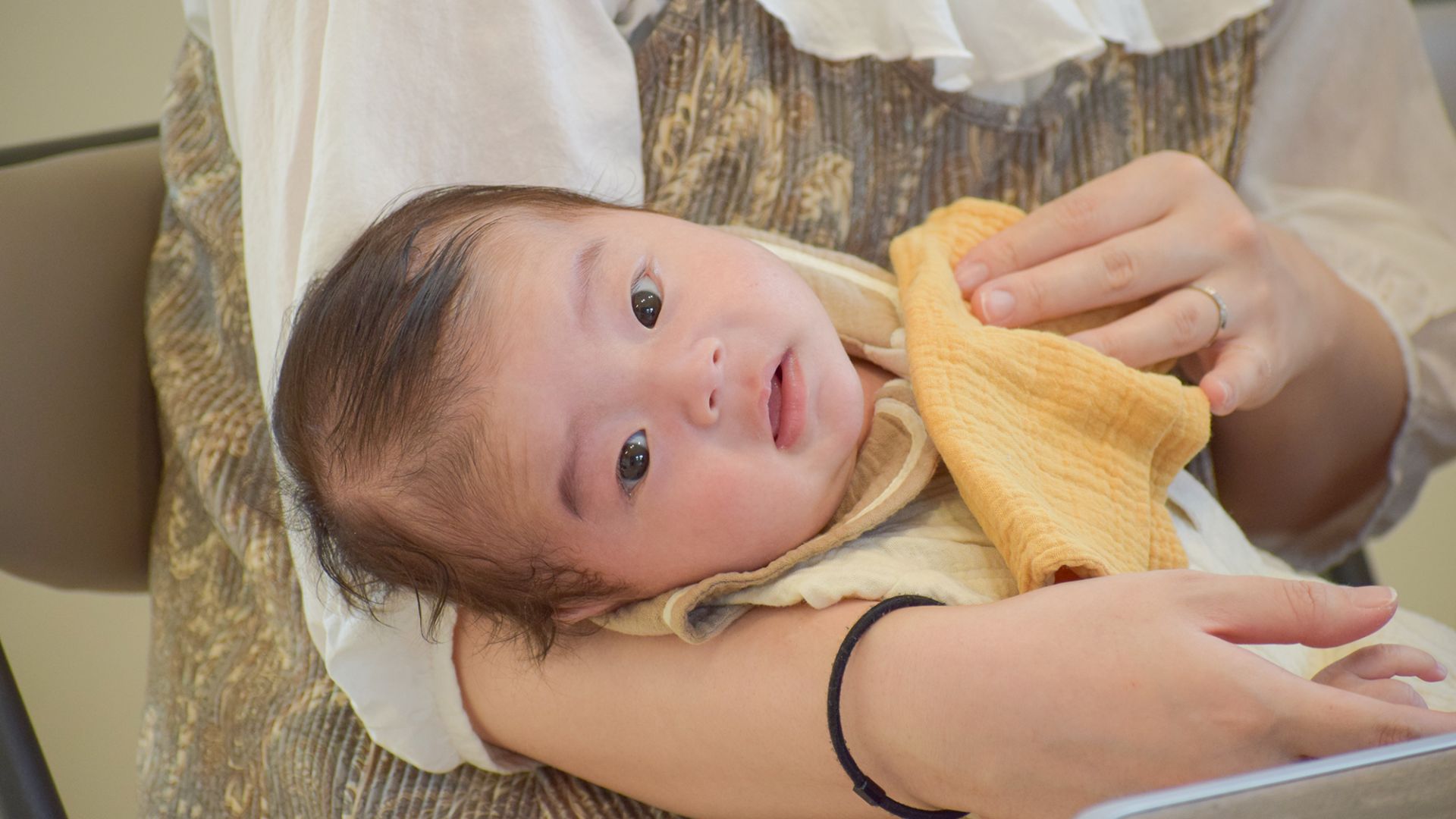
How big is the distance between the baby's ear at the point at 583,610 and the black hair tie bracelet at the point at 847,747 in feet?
0.64

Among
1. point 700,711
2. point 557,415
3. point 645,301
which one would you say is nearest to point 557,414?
point 557,415

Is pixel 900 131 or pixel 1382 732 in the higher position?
pixel 900 131

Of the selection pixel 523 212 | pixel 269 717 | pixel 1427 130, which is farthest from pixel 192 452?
pixel 1427 130

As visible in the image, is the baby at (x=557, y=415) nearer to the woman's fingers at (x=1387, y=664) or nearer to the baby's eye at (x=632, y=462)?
the baby's eye at (x=632, y=462)

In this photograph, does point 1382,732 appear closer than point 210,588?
Yes

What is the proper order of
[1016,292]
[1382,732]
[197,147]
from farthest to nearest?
[197,147] < [1016,292] < [1382,732]

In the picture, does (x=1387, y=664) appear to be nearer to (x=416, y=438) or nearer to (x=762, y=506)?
(x=762, y=506)

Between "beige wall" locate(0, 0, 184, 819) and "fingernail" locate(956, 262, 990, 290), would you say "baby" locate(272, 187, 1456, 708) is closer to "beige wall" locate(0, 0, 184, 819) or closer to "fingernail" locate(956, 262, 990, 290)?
"fingernail" locate(956, 262, 990, 290)

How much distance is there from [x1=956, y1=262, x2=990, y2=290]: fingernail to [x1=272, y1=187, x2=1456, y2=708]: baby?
16cm

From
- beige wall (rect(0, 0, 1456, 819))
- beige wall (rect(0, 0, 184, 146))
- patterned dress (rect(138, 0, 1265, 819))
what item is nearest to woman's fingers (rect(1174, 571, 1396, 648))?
patterned dress (rect(138, 0, 1265, 819))

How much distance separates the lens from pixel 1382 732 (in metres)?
0.52

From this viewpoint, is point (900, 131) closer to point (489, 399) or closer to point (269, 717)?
point (489, 399)

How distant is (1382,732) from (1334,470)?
0.70 m

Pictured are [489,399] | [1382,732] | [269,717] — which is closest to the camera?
[1382,732]
